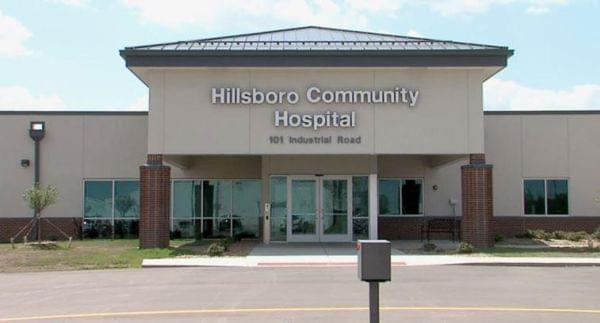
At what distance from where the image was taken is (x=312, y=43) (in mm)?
24328

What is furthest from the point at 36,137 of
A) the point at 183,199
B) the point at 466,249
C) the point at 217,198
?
the point at 466,249

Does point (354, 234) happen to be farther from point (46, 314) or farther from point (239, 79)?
point (46, 314)

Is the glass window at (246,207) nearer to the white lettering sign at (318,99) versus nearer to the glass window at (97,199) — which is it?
the glass window at (97,199)

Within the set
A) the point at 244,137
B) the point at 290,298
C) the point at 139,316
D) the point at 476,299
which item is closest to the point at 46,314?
the point at 139,316

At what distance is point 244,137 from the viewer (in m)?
22.8

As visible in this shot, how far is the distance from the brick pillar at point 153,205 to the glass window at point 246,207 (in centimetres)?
700

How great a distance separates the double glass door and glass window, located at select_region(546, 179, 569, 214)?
8.88 meters

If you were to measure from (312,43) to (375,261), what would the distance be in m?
17.4

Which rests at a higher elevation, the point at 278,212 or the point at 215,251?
the point at 278,212

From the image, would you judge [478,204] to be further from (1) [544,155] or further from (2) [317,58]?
(1) [544,155]

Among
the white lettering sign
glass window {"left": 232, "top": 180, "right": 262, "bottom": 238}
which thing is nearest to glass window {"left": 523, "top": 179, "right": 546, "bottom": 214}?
the white lettering sign

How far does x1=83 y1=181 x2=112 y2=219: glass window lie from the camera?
29781 millimetres

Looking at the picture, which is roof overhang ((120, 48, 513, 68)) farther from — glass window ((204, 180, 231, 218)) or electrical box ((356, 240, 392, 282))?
electrical box ((356, 240, 392, 282))

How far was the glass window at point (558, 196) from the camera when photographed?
2967 centimetres
